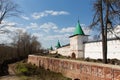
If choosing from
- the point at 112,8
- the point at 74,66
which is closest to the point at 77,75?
the point at 74,66

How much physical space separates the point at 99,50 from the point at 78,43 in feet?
25.5

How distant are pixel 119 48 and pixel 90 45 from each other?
23.2 ft

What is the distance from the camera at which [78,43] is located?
32.8 meters

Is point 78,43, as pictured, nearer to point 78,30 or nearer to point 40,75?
point 78,30

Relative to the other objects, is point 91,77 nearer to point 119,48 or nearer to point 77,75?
point 77,75

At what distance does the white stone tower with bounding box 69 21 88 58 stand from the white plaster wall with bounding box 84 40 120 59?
169cm

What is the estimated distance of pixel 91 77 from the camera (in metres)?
11.4

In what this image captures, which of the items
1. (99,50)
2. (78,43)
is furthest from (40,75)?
(78,43)

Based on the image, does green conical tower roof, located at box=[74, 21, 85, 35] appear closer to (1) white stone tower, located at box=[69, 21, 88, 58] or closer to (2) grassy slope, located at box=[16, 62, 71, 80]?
(1) white stone tower, located at box=[69, 21, 88, 58]

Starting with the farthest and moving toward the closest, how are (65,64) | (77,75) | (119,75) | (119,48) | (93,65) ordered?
1. (119,48)
2. (65,64)
3. (77,75)
4. (93,65)
5. (119,75)

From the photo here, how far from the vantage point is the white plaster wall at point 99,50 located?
21792 millimetres

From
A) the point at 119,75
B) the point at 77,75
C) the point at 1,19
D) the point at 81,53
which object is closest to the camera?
the point at 119,75

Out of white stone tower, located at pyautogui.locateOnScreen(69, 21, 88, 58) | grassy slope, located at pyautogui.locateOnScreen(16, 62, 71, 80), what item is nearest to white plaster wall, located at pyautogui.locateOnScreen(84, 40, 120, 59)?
white stone tower, located at pyautogui.locateOnScreen(69, 21, 88, 58)

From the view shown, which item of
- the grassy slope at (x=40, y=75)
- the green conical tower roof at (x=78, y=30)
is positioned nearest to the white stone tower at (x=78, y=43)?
the green conical tower roof at (x=78, y=30)
